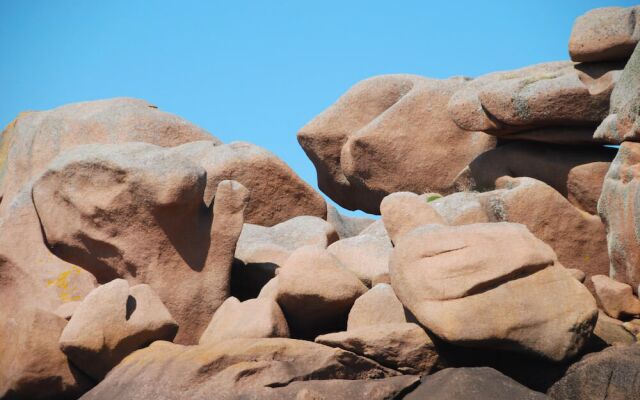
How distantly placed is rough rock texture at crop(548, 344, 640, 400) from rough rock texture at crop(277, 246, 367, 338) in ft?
9.33

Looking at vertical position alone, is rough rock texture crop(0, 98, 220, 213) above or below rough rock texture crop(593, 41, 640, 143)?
above

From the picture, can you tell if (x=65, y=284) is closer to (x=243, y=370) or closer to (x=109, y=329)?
(x=109, y=329)

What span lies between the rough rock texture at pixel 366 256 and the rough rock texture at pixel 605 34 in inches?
166

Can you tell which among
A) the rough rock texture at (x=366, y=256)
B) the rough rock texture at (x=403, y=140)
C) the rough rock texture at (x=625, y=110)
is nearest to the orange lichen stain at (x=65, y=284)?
the rough rock texture at (x=366, y=256)

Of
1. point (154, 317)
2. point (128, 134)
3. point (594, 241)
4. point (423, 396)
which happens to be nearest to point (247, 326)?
point (154, 317)

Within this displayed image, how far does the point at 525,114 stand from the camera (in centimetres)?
1594

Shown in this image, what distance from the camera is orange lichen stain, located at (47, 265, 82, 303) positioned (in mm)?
15023

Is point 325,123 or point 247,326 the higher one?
point 325,123

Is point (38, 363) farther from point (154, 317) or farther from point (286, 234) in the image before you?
point (286, 234)

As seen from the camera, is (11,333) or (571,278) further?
(11,333)

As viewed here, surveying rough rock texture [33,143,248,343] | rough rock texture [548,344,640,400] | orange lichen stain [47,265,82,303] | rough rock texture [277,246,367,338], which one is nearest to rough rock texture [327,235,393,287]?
rough rock texture [277,246,367,338]

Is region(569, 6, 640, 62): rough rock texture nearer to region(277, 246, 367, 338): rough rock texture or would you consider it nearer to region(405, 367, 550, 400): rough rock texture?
A: region(277, 246, 367, 338): rough rock texture

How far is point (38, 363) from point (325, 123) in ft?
26.8

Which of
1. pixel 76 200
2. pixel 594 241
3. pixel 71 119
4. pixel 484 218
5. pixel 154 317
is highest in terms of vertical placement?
pixel 71 119
